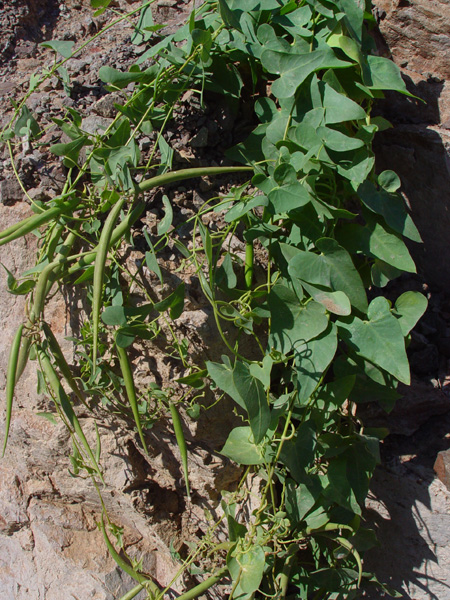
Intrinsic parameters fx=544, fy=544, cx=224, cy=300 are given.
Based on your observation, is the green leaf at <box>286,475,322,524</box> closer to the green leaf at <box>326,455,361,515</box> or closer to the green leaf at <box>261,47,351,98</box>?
the green leaf at <box>326,455,361,515</box>

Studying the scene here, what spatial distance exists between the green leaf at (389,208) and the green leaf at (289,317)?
0.17 m

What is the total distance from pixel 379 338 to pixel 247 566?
1.37ft

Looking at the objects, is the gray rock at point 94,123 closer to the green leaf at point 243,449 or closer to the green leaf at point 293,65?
the green leaf at point 293,65

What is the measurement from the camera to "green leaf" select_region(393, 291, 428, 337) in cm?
79

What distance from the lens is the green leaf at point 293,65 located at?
0.79m

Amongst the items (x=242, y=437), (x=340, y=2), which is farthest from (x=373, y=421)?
(x=340, y=2)

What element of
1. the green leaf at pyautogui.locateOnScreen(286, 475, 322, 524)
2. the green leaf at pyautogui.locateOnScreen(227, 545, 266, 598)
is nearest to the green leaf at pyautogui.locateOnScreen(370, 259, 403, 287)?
the green leaf at pyautogui.locateOnScreen(286, 475, 322, 524)

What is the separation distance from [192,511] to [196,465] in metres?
0.12

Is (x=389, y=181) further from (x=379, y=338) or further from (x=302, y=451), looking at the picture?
(x=302, y=451)

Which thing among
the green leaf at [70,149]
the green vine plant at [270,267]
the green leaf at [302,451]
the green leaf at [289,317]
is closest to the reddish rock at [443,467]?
the green vine plant at [270,267]

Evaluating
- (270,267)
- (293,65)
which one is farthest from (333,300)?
(293,65)

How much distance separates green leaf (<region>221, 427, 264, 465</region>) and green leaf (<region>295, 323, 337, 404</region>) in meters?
0.11

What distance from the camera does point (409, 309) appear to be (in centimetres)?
80

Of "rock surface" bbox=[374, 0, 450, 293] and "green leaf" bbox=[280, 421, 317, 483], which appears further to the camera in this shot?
"rock surface" bbox=[374, 0, 450, 293]
